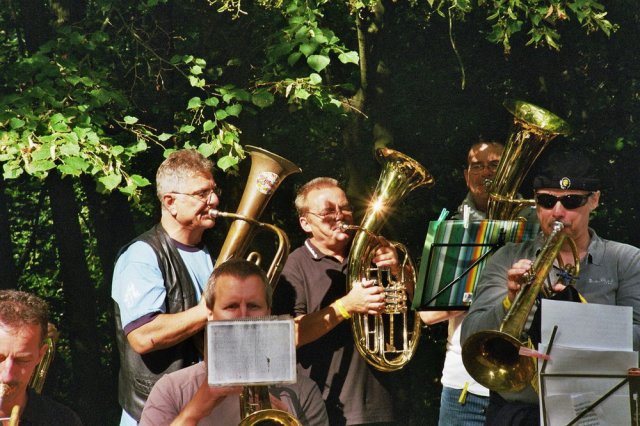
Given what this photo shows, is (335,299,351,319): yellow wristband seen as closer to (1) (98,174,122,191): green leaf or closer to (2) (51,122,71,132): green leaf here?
(1) (98,174,122,191): green leaf

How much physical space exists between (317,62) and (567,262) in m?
2.24

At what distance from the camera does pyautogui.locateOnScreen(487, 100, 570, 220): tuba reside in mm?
4953

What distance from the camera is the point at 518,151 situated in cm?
500

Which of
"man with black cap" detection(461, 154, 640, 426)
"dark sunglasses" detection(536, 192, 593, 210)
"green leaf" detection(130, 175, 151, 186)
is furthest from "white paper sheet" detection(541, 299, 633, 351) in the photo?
"green leaf" detection(130, 175, 151, 186)

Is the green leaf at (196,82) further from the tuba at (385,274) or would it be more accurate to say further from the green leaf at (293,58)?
Answer: the tuba at (385,274)

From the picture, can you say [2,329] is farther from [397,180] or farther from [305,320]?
[397,180]

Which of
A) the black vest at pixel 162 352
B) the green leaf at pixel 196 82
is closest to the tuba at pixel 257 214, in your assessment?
the black vest at pixel 162 352

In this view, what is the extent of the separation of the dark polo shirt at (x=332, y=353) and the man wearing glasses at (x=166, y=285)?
0.45m

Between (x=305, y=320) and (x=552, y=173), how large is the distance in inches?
51.1

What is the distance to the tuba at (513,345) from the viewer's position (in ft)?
12.2

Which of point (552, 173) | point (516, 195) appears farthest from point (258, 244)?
point (552, 173)

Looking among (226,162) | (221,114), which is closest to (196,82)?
(221,114)

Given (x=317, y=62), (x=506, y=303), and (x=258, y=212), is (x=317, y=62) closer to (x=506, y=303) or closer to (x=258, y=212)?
(x=258, y=212)

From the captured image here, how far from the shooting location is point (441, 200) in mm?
7070
